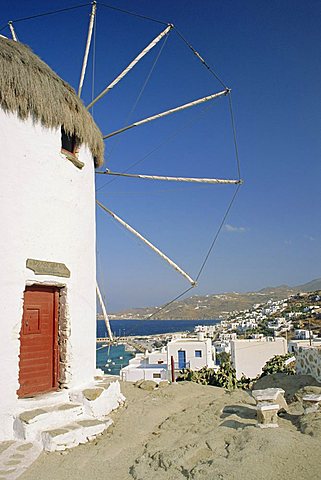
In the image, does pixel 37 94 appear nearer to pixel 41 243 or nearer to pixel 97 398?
pixel 41 243

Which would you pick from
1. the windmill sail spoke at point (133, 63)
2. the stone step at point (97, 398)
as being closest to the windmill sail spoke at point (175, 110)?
the windmill sail spoke at point (133, 63)

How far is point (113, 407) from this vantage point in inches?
277

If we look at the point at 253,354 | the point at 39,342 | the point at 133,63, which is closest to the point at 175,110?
the point at 133,63

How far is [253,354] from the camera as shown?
32344mm

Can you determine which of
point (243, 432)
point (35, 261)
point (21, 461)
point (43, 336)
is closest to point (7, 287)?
point (35, 261)

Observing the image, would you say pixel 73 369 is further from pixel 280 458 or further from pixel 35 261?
pixel 280 458

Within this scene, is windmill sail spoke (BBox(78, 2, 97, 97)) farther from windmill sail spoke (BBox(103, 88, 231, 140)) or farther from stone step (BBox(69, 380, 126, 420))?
stone step (BBox(69, 380, 126, 420))

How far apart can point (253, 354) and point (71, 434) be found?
95.8 feet

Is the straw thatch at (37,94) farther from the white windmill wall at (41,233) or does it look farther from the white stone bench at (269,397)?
the white stone bench at (269,397)

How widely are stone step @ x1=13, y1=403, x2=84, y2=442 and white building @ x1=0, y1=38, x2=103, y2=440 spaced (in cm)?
22

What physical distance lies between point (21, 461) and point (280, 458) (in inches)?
127

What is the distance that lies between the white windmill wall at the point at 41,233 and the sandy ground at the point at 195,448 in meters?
1.29

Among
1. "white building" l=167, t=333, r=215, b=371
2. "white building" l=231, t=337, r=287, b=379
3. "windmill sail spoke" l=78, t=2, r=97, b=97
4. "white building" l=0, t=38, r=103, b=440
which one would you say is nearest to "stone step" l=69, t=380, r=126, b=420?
"white building" l=0, t=38, r=103, b=440

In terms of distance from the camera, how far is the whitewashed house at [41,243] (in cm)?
600
